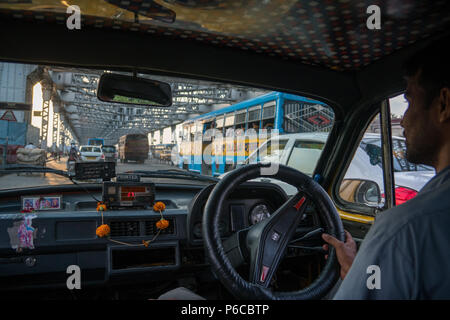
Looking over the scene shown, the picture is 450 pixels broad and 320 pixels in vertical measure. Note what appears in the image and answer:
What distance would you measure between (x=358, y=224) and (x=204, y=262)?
1.58 meters

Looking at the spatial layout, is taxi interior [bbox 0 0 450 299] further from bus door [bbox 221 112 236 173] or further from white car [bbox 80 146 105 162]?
bus door [bbox 221 112 236 173]

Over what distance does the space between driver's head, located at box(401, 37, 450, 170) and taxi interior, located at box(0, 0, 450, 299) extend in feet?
2.89

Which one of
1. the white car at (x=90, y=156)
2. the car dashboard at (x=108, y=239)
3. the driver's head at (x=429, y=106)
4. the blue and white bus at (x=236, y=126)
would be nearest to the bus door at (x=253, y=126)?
the blue and white bus at (x=236, y=126)

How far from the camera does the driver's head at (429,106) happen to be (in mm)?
1060

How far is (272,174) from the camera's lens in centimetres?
193

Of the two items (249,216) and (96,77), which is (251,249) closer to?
(249,216)

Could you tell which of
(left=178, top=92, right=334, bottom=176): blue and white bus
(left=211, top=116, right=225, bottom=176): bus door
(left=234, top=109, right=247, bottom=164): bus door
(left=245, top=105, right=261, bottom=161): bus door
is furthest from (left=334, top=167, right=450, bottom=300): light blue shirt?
(left=211, top=116, right=225, bottom=176): bus door

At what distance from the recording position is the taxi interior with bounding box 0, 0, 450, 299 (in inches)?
75.3

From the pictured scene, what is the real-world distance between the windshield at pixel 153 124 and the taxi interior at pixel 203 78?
21 centimetres

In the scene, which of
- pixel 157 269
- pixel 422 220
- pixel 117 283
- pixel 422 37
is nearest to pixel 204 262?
pixel 157 269

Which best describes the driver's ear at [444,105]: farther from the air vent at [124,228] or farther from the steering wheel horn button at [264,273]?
the air vent at [124,228]

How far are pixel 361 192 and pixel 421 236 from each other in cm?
267

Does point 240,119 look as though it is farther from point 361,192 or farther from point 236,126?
point 361,192

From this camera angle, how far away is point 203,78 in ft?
8.87
